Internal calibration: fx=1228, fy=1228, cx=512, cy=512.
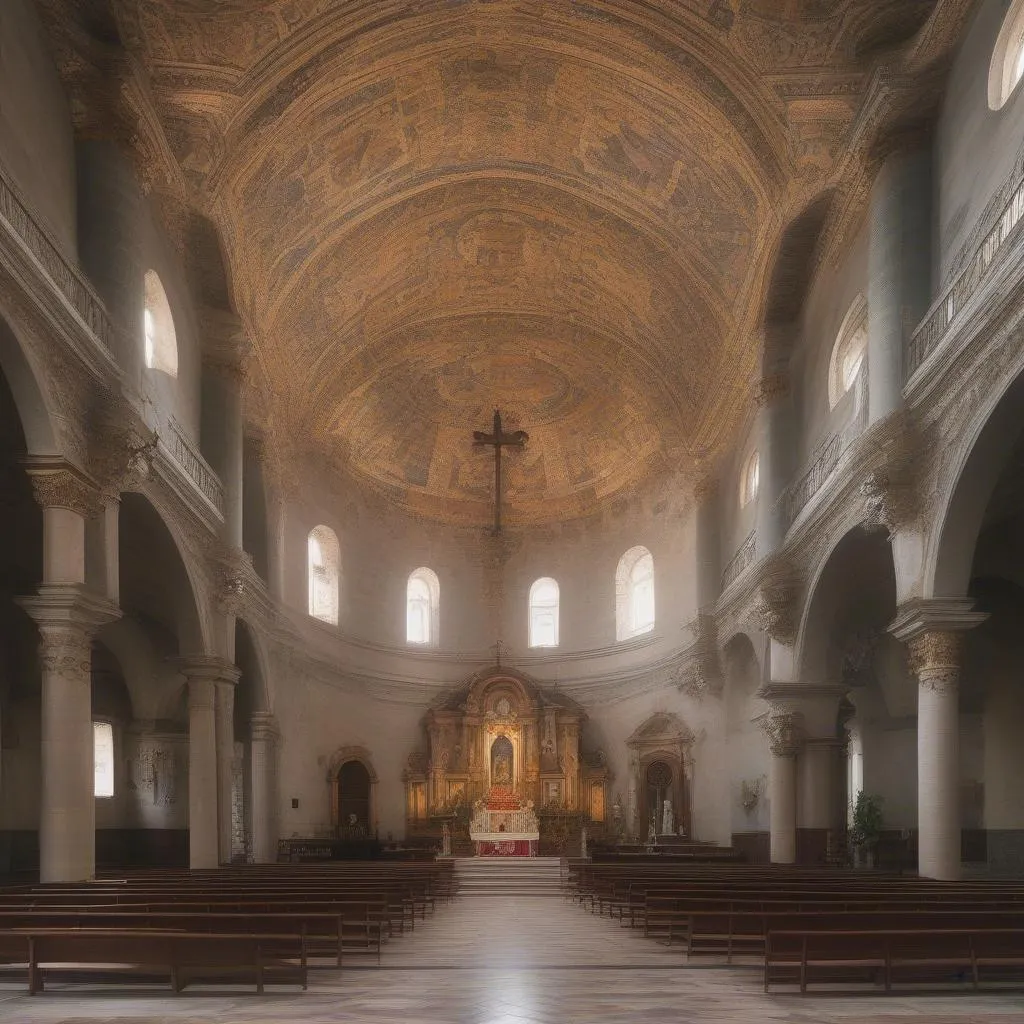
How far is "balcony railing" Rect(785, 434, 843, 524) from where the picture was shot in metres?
23.9

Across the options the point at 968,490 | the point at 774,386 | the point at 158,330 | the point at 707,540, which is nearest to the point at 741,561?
the point at 707,540

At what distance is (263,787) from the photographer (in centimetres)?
3325

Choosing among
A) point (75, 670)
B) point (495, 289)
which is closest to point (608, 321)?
point (495, 289)

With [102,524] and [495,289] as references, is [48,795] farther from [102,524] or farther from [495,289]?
[495,289]

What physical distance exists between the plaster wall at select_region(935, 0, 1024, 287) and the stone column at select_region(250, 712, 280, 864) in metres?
21.3

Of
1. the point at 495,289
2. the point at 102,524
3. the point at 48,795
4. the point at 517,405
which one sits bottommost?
the point at 48,795

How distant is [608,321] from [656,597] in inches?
368

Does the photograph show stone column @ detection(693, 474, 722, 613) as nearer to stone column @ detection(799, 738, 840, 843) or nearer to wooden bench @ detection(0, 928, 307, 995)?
stone column @ detection(799, 738, 840, 843)

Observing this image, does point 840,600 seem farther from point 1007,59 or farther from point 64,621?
point 64,621

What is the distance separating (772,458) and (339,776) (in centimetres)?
1929

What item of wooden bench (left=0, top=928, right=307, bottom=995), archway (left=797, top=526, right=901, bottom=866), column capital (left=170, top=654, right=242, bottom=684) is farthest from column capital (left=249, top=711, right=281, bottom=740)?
wooden bench (left=0, top=928, right=307, bottom=995)

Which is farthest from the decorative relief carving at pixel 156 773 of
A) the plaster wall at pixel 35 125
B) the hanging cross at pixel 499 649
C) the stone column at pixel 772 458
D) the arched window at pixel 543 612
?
the arched window at pixel 543 612

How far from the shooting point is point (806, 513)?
24.7m

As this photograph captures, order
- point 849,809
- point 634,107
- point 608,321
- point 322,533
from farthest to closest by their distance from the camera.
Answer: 1. point 322,533
2. point 608,321
3. point 849,809
4. point 634,107
